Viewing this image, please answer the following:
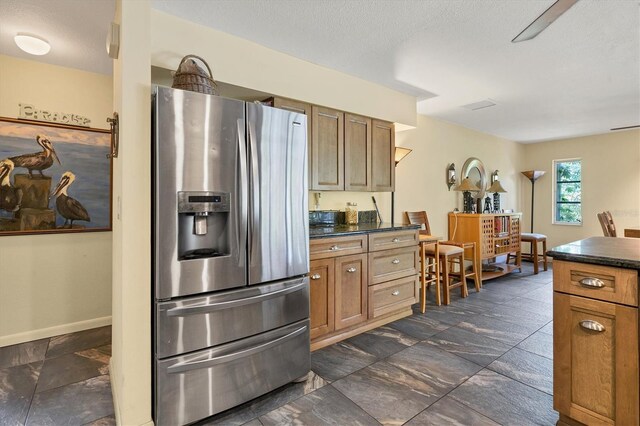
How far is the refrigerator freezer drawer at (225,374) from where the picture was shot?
158 cm

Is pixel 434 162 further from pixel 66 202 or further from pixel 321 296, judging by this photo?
pixel 66 202

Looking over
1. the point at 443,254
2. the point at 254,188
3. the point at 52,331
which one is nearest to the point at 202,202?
the point at 254,188

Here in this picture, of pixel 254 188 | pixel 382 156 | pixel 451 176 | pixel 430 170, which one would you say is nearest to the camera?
pixel 254 188

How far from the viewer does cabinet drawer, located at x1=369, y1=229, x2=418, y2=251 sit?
2.84 metres

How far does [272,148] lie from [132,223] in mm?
855

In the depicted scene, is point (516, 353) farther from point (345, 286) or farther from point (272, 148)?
point (272, 148)

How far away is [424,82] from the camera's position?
3.31 meters

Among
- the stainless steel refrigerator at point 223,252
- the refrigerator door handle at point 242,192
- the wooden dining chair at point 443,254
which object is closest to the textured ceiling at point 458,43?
the stainless steel refrigerator at point 223,252

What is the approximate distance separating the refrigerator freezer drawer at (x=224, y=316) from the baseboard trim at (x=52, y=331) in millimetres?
2055

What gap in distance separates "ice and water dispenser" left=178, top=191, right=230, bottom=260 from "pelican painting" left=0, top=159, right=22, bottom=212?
2134mm

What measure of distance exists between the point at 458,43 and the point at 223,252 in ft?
7.83

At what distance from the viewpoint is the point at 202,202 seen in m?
1.65

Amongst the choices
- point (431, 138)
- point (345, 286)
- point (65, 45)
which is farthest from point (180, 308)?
point (431, 138)

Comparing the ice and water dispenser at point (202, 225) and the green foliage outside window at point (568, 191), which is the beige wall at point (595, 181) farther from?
the ice and water dispenser at point (202, 225)
